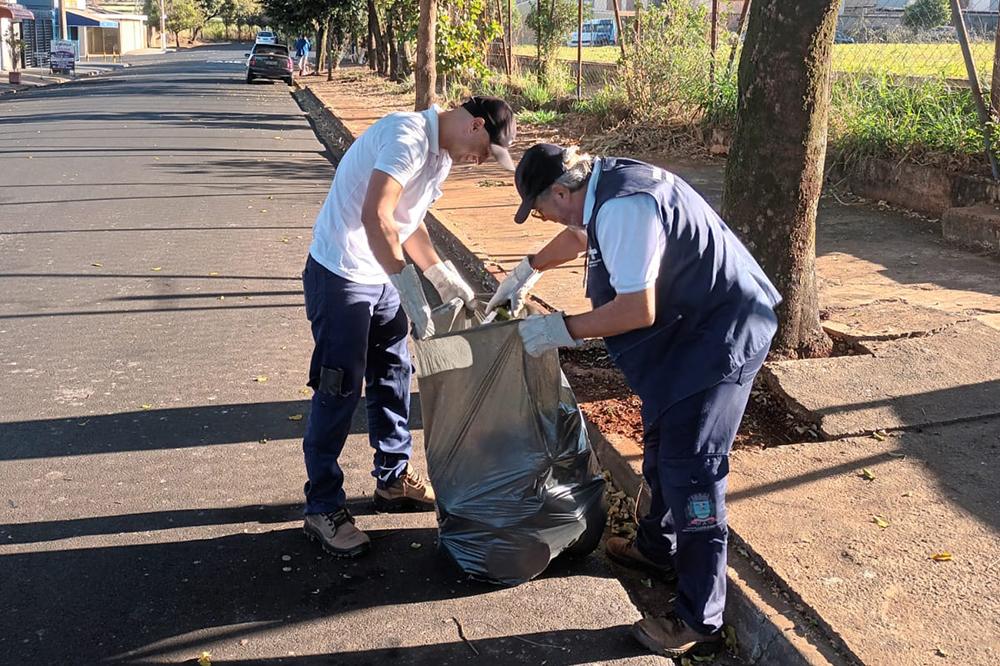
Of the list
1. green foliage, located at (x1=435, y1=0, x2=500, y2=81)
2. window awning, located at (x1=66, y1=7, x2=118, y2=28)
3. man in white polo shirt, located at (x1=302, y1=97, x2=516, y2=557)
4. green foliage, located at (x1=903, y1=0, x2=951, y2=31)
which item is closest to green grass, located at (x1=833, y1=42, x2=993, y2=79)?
green foliage, located at (x1=903, y1=0, x2=951, y2=31)

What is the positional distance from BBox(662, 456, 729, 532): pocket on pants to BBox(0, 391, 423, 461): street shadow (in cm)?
233

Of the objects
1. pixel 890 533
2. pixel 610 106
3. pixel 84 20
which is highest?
pixel 84 20

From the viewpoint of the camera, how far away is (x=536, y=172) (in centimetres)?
292

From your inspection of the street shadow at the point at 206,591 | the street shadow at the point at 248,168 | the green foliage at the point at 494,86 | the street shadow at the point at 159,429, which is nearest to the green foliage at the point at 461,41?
the green foliage at the point at 494,86

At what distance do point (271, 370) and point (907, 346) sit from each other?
11.6 feet

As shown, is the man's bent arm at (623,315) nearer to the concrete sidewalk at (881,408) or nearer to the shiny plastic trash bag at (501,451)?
the shiny plastic trash bag at (501,451)

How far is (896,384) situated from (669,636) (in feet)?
7.16

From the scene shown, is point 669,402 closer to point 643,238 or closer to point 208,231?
point 643,238

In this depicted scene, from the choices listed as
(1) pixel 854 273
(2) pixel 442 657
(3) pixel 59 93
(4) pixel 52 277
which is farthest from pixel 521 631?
(3) pixel 59 93

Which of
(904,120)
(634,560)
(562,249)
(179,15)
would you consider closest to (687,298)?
(562,249)

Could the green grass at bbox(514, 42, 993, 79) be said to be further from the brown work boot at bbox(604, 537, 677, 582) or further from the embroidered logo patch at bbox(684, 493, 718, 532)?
→ the embroidered logo patch at bbox(684, 493, 718, 532)

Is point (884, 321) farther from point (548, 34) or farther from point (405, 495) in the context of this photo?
point (548, 34)

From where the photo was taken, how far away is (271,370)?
5.82m

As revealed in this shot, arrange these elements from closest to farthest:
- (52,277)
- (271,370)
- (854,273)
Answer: (271,370) → (854,273) → (52,277)
